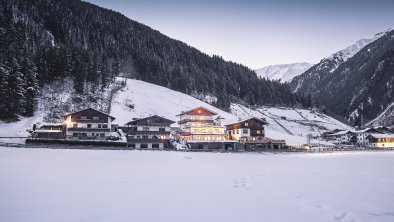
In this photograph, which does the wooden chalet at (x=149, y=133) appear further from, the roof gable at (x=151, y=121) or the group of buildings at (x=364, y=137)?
the group of buildings at (x=364, y=137)

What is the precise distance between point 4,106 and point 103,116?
2540 centimetres

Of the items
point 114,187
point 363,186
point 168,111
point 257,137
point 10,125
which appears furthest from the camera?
point 168,111

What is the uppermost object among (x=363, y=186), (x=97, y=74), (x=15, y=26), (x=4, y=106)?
(x=15, y=26)

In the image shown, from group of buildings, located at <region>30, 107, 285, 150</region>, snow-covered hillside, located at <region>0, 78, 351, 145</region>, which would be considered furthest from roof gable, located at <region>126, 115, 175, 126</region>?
snow-covered hillside, located at <region>0, 78, 351, 145</region>

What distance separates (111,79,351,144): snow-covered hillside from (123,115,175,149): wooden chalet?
15282mm

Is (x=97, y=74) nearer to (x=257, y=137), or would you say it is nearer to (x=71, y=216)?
(x=257, y=137)

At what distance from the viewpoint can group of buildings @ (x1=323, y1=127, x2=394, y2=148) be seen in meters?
123

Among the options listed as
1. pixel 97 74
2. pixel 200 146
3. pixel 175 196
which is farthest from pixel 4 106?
pixel 175 196

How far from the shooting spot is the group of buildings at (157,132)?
7762cm

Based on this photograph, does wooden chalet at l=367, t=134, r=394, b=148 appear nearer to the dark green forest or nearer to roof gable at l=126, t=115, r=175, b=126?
the dark green forest

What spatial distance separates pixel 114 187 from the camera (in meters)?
18.3

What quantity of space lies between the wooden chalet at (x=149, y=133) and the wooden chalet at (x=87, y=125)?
6889mm

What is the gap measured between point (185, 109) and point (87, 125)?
189 feet

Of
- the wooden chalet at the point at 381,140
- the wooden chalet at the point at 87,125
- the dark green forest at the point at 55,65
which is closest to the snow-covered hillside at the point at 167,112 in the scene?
the dark green forest at the point at 55,65
